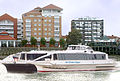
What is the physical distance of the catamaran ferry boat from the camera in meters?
30.3

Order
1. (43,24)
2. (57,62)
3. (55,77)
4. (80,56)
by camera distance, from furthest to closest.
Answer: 1. (43,24)
2. (80,56)
3. (57,62)
4. (55,77)

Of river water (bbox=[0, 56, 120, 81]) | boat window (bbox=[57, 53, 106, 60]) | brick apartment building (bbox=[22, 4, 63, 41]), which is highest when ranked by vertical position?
brick apartment building (bbox=[22, 4, 63, 41])

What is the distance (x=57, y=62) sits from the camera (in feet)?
104

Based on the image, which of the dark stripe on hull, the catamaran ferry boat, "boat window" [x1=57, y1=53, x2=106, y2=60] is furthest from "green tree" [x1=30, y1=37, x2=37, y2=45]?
the dark stripe on hull

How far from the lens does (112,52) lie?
74250mm

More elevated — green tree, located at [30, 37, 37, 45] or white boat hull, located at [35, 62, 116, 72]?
green tree, located at [30, 37, 37, 45]

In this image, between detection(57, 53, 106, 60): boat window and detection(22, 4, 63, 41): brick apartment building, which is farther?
detection(22, 4, 63, 41): brick apartment building

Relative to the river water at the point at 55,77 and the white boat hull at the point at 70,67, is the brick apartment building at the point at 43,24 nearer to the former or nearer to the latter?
the white boat hull at the point at 70,67

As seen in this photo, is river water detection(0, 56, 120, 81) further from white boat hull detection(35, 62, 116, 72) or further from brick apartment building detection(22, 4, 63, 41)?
brick apartment building detection(22, 4, 63, 41)

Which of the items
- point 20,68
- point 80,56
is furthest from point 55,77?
point 80,56

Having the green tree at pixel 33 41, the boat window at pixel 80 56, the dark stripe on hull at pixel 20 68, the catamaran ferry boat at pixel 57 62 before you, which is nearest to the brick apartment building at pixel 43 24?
the green tree at pixel 33 41

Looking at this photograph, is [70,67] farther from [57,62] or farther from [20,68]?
[20,68]

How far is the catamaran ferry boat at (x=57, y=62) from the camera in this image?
3034cm

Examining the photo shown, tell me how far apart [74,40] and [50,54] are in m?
48.7
